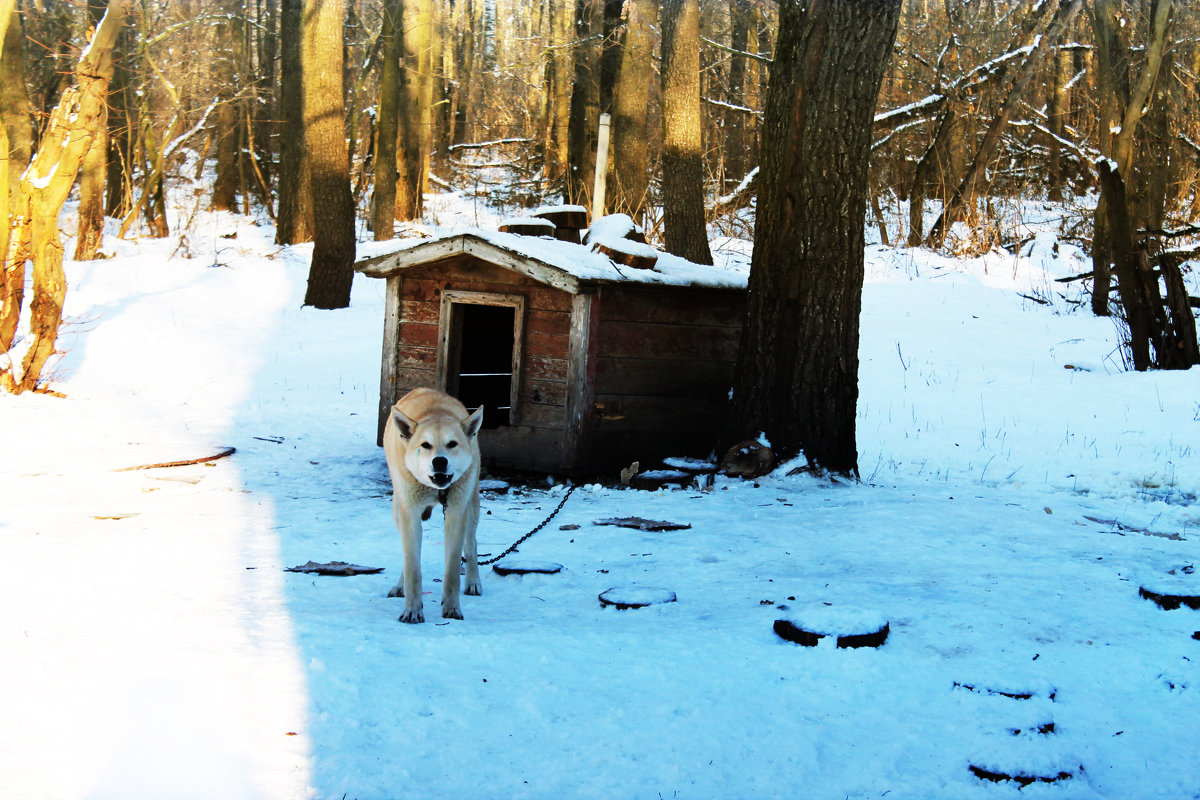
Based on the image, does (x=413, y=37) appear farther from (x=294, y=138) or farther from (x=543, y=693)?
(x=543, y=693)

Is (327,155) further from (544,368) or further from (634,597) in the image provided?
(634,597)

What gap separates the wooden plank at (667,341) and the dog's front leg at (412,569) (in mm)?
3744

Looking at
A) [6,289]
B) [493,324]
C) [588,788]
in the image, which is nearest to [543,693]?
[588,788]

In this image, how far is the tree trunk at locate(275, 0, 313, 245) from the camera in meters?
18.2

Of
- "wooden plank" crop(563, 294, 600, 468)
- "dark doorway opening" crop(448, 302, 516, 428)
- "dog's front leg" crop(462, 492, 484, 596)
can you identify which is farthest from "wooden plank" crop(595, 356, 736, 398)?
"dog's front leg" crop(462, 492, 484, 596)

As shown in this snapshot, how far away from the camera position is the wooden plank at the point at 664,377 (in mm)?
8117

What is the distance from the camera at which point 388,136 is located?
20703 mm

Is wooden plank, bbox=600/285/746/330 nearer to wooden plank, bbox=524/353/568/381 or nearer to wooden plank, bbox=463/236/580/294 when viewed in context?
wooden plank, bbox=463/236/580/294

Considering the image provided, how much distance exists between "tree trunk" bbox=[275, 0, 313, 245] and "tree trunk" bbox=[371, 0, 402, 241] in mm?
1377

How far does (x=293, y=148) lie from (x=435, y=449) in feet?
52.0

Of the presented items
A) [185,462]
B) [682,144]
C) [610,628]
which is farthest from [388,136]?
[610,628]

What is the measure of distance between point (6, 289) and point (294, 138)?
30.0 feet

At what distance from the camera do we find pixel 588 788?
318cm

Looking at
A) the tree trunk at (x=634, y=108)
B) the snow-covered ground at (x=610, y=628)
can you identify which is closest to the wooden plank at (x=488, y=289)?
the snow-covered ground at (x=610, y=628)
